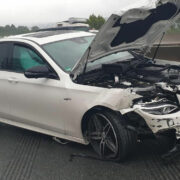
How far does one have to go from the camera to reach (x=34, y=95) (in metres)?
4.79

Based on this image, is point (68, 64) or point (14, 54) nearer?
point (68, 64)

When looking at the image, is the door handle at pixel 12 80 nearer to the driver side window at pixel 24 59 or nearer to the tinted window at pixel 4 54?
the driver side window at pixel 24 59

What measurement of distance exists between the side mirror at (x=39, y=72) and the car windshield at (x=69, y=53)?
0.60 feet

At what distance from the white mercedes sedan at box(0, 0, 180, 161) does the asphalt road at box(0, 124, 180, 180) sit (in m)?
0.22

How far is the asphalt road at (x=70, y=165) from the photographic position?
3.98 m

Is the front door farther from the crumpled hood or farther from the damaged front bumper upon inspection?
the damaged front bumper

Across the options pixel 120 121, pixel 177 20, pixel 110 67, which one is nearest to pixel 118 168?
pixel 120 121

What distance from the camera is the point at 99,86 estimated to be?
163 inches

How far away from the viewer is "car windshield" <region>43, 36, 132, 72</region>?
4758mm

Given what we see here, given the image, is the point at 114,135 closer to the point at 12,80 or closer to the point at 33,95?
the point at 33,95

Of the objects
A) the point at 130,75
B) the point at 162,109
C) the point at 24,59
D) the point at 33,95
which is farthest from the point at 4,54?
the point at 162,109

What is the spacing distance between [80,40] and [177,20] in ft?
4.83

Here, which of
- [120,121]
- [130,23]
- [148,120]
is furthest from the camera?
[130,23]

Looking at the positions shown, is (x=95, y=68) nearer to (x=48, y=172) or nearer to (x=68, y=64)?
(x=68, y=64)
